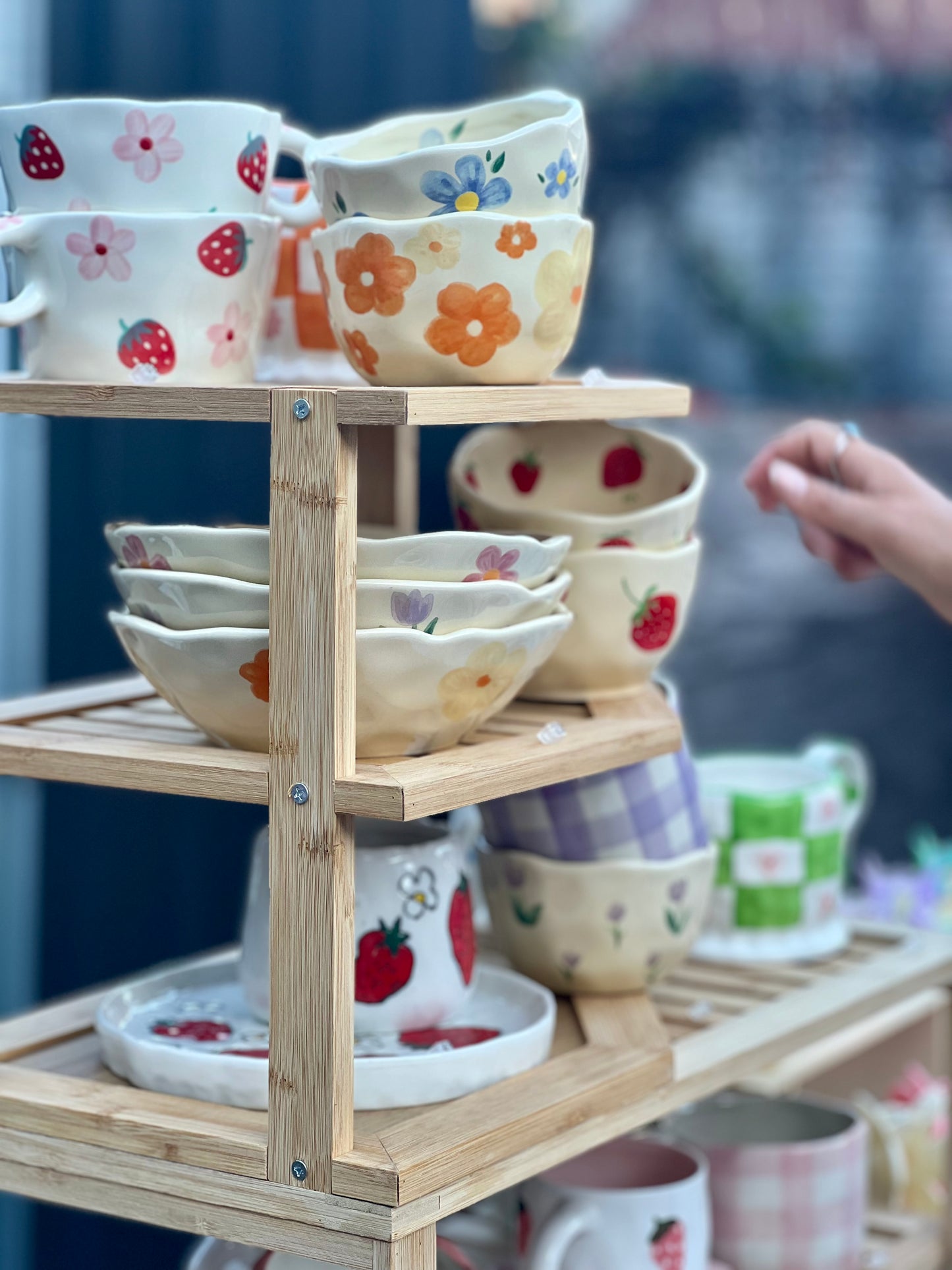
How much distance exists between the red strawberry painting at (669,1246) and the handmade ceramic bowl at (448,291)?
0.47 meters

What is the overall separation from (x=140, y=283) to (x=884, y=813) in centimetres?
272

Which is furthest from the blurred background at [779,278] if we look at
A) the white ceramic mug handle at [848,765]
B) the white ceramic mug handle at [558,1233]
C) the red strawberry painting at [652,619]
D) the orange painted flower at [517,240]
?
the white ceramic mug handle at [558,1233]

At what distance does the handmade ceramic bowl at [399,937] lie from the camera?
2.71 ft

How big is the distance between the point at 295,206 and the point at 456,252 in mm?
169

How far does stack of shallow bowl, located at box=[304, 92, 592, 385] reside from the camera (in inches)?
28.9

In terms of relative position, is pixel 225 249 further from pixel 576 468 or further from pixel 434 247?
pixel 576 468

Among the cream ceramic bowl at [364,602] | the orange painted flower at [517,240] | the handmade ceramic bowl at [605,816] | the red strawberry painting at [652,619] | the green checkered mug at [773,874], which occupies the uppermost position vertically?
the orange painted flower at [517,240]

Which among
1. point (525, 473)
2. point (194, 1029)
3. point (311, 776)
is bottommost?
point (194, 1029)

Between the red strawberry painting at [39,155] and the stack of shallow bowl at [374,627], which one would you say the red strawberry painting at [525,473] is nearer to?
the stack of shallow bowl at [374,627]

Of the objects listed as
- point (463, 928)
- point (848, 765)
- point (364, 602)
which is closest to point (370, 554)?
point (364, 602)

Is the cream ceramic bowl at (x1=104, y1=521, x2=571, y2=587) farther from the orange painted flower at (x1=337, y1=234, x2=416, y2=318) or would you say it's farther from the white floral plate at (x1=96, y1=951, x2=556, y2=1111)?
the white floral plate at (x1=96, y1=951, x2=556, y2=1111)

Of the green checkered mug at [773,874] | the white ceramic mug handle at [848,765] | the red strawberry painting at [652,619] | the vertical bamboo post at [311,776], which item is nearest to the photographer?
the vertical bamboo post at [311,776]

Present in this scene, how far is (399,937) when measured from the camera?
827 millimetres

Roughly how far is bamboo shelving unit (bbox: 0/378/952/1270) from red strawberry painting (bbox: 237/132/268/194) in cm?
13
